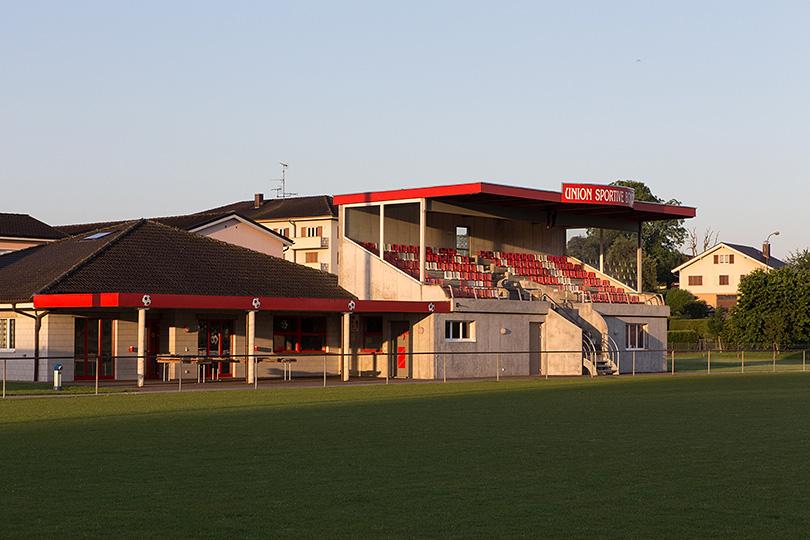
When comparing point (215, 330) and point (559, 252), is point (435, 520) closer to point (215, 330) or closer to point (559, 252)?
point (215, 330)

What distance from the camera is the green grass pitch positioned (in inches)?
344

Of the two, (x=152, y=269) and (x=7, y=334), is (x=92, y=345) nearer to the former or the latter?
(x=7, y=334)

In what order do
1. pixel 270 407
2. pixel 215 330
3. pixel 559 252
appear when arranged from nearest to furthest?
pixel 270 407 < pixel 215 330 < pixel 559 252

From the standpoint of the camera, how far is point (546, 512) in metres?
9.28

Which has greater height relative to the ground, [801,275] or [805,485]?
[801,275]

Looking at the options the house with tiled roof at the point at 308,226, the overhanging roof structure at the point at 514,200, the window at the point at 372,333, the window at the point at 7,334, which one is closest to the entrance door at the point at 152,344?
the window at the point at 7,334

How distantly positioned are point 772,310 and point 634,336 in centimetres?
2761

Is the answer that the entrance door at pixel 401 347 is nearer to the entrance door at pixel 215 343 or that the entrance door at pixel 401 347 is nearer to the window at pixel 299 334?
the window at pixel 299 334

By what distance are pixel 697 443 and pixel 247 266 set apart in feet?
77.9

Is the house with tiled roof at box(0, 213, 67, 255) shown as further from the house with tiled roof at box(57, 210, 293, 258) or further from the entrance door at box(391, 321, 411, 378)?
the entrance door at box(391, 321, 411, 378)

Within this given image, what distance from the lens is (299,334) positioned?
36.8 metres

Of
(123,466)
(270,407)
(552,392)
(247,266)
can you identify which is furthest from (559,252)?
(123,466)

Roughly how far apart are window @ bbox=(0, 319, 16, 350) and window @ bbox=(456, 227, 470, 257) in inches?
714

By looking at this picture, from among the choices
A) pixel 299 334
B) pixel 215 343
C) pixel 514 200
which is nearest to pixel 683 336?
pixel 514 200
